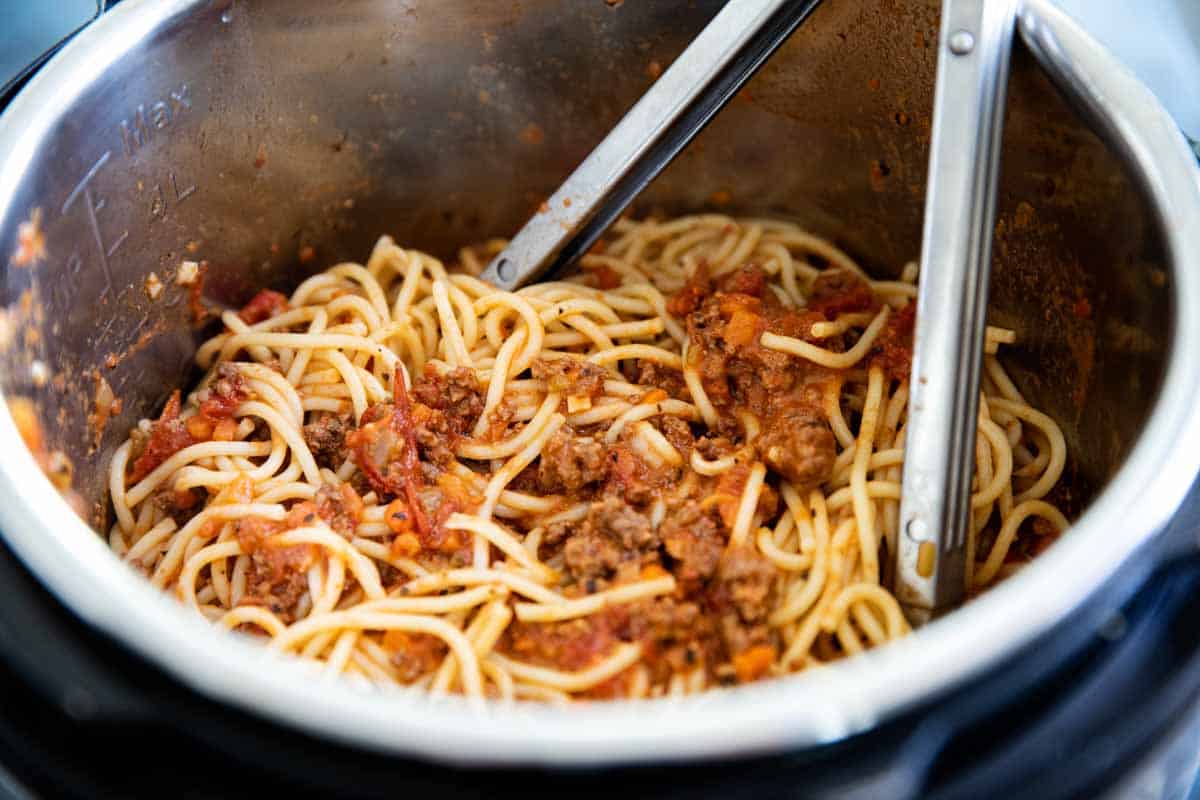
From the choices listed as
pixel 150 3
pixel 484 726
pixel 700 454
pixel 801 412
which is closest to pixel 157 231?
pixel 150 3

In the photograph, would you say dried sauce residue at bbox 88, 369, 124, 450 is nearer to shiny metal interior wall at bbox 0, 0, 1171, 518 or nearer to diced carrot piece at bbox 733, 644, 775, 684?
shiny metal interior wall at bbox 0, 0, 1171, 518

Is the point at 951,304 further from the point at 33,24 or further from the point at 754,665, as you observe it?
the point at 33,24

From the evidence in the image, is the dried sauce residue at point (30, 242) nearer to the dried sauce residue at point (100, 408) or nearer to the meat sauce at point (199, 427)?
the dried sauce residue at point (100, 408)

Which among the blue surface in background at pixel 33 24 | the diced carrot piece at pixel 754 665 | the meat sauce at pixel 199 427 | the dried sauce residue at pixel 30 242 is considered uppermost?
the blue surface in background at pixel 33 24

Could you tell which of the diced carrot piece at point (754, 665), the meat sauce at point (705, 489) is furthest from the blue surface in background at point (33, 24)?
the diced carrot piece at point (754, 665)

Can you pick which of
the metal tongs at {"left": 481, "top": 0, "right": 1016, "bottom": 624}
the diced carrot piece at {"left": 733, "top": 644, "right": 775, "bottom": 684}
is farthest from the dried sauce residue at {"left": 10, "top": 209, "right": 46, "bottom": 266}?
the metal tongs at {"left": 481, "top": 0, "right": 1016, "bottom": 624}

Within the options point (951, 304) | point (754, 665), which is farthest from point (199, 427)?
point (951, 304)

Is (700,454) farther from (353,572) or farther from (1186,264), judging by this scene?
(1186,264)
